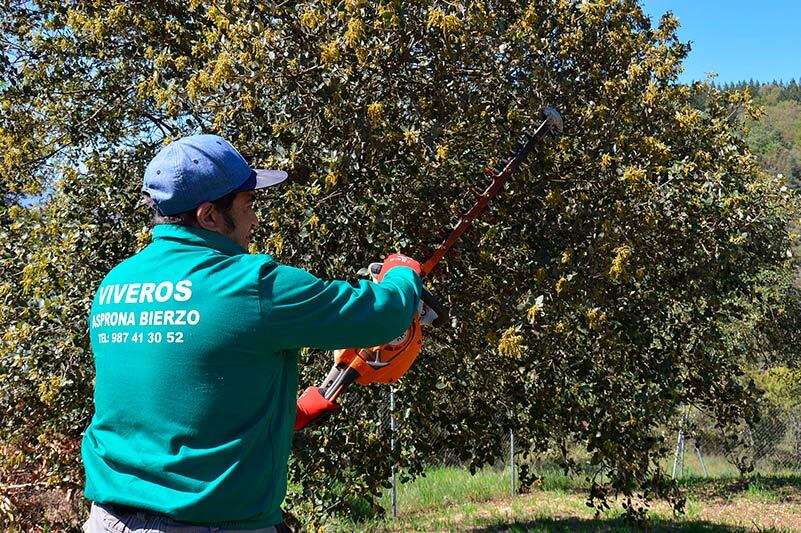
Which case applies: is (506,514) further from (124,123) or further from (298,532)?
(124,123)

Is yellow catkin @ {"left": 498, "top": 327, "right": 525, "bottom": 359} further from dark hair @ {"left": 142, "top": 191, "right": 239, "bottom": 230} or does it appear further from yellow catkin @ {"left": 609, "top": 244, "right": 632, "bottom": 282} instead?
dark hair @ {"left": 142, "top": 191, "right": 239, "bottom": 230}

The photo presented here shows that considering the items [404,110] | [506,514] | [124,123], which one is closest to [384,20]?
[404,110]

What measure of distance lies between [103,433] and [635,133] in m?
4.08

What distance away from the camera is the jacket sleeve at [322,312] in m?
1.79

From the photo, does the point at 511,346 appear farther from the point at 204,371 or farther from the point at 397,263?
the point at 204,371

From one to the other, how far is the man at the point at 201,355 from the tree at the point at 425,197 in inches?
73.2

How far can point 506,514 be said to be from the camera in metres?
9.61

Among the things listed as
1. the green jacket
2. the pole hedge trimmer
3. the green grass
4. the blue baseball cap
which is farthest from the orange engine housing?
the green grass

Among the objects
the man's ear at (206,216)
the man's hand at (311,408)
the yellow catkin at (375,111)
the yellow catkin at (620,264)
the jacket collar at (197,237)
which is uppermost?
the yellow catkin at (375,111)

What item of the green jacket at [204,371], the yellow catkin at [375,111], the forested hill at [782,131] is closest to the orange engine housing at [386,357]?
the green jacket at [204,371]

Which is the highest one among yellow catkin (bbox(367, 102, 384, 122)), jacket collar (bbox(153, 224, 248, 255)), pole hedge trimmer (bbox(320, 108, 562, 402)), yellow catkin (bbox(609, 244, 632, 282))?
yellow catkin (bbox(367, 102, 384, 122))

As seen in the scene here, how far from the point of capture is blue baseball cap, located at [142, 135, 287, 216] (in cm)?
192

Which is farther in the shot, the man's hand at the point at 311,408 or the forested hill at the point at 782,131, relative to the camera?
the forested hill at the point at 782,131

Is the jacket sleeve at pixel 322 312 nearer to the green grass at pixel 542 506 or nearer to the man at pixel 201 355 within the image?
the man at pixel 201 355
